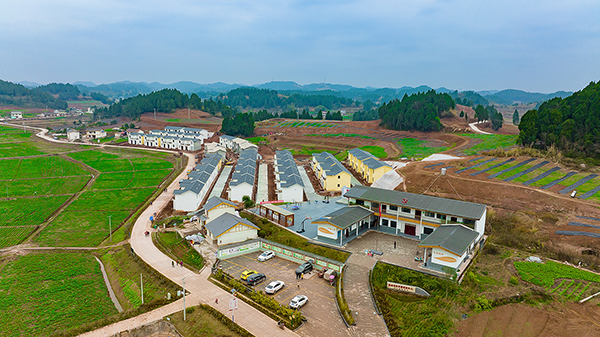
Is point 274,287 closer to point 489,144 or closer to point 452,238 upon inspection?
point 452,238

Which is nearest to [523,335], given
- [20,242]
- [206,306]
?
[206,306]

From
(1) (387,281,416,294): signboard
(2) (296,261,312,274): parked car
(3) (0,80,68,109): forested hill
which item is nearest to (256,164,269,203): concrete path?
(2) (296,261,312,274): parked car

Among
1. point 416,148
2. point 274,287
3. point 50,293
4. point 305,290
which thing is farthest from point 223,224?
point 416,148

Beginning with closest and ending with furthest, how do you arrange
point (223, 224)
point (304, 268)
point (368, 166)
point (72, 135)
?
1. point (304, 268)
2. point (223, 224)
3. point (368, 166)
4. point (72, 135)

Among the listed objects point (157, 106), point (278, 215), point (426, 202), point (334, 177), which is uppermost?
point (157, 106)

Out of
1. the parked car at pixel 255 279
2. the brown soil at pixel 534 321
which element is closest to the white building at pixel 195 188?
the parked car at pixel 255 279

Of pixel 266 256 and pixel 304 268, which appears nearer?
pixel 304 268

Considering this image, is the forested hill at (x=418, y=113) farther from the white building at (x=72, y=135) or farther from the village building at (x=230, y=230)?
the white building at (x=72, y=135)
